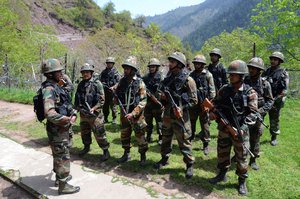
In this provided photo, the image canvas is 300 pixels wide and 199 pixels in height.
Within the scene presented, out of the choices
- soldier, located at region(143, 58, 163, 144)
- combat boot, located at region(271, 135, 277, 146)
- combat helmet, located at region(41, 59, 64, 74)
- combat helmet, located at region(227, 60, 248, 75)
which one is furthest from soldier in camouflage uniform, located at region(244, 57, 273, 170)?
combat helmet, located at region(41, 59, 64, 74)

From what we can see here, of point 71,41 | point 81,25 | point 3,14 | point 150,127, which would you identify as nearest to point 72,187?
point 150,127

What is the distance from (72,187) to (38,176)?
45.7 inches

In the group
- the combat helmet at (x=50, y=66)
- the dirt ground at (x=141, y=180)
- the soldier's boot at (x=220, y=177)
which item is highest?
the combat helmet at (x=50, y=66)

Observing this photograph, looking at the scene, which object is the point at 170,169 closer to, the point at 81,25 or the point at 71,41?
the point at 71,41

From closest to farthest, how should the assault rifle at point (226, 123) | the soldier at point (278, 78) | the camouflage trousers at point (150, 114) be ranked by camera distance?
the assault rifle at point (226, 123) → the soldier at point (278, 78) → the camouflage trousers at point (150, 114)

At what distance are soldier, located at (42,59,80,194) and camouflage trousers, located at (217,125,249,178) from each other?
2.67m

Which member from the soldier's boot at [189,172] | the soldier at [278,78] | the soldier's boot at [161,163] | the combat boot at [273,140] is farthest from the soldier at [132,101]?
the combat boot at [273,140]

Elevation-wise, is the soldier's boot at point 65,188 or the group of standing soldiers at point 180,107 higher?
the group of standing soldiers at point 180,107

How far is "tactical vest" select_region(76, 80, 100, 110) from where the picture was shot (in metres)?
6.36

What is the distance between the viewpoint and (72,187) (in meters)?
5.23

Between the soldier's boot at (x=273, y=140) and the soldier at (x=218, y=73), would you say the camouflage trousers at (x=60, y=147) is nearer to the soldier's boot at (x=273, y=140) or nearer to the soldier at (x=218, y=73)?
the soldier at (x=218, y=73)

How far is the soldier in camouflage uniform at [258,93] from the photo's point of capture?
226 inches

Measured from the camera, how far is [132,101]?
20.1 ft

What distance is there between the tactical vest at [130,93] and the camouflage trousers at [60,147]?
5.12ft
